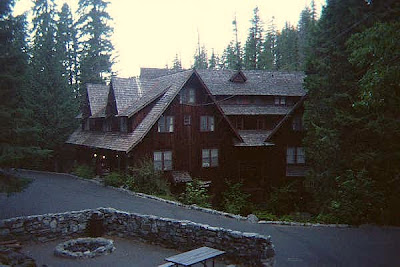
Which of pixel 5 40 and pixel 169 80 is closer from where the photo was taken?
pixel 5 40

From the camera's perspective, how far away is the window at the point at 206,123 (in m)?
31.4

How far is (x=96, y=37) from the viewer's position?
50.8 meters

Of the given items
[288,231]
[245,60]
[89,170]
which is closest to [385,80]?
[288,231]

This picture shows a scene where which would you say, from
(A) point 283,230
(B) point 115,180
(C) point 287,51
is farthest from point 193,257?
(C) point 287,51

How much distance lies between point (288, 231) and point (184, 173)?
527 inches

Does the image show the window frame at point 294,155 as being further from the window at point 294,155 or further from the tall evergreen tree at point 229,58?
the tall evergreen tree at point 229,58

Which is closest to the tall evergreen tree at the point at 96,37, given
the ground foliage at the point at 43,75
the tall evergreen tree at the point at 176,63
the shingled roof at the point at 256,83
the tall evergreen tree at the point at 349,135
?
the ground foliage at the point at 43,75

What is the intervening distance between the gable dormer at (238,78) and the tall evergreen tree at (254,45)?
27103 millimetres

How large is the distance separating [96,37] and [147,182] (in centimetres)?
3170

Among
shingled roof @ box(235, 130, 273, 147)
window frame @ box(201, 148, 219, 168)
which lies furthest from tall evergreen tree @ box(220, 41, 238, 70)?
window frame @ box(201, 148, 219, 168)

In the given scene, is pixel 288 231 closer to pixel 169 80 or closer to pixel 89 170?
pixel 169 80

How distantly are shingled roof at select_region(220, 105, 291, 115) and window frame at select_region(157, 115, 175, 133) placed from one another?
7.97 m

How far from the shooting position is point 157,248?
50.1 ft

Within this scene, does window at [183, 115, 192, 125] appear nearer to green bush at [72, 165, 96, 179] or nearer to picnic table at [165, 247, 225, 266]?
green bush at [72, 165, 96, 179]
